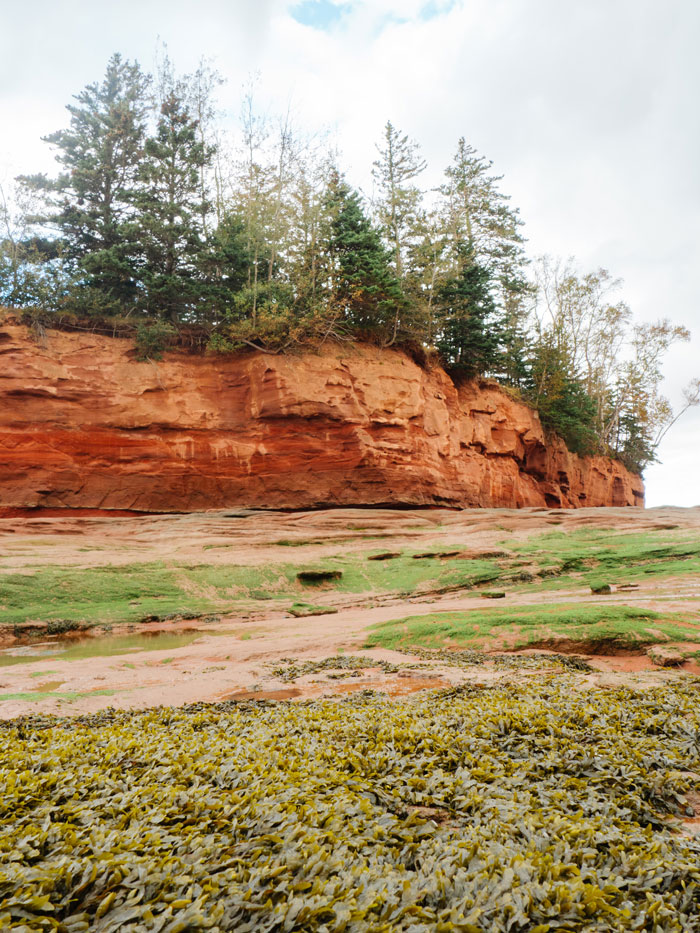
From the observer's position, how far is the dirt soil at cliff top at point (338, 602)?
27.4 ft

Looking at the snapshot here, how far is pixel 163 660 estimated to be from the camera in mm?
10625

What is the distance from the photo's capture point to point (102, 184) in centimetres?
3281

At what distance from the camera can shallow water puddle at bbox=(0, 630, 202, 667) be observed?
12.4 m

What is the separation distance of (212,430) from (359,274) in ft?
40.0

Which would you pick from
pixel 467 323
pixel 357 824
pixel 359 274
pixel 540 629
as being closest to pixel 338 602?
pixel 540 629

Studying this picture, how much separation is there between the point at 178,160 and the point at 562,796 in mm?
38376

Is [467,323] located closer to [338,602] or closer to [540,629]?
[338,602]

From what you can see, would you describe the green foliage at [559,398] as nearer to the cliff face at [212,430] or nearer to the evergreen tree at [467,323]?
the evergreen tree at [467,323]

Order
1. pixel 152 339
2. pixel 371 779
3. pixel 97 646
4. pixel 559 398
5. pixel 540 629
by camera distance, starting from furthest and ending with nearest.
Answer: pixel 559 398, pixel 152 339, pixel 97 646, pixel 540 629, pixel 371 779

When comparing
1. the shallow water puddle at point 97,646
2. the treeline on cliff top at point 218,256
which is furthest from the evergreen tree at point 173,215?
the shallow water puddle at point 97,646

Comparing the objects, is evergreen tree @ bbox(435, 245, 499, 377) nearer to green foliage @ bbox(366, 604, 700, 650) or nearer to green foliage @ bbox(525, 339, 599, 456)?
green foliage @ bbox(525, 339, 599, 456)

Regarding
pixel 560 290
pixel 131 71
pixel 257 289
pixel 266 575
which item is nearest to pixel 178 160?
pixel 131 71

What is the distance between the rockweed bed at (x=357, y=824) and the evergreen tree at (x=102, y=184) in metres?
28.9

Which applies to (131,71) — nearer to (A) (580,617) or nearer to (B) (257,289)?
(B) (257,289)
